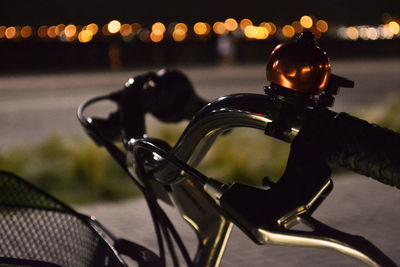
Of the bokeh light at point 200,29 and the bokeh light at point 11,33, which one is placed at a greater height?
the bokeh light at point 11,33

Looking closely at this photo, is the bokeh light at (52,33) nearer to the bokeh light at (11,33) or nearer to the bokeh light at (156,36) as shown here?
the bokeh light at (11,33)

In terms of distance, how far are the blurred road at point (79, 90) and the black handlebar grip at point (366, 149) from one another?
30.5 feet

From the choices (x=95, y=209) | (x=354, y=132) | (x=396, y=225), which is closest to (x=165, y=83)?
(x=354, y=132)

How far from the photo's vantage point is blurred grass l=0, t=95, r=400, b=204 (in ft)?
23.2

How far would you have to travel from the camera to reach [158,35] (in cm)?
3328

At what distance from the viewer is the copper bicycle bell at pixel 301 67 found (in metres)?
1.39

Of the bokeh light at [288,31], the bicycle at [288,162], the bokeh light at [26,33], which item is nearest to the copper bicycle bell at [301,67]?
the bicycle at [288,162]

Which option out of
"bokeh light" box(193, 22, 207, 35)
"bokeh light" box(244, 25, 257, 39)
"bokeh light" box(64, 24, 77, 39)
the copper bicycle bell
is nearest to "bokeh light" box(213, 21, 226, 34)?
"bokeh light" box(193, 22, 207, 35)

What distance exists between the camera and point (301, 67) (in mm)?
1390

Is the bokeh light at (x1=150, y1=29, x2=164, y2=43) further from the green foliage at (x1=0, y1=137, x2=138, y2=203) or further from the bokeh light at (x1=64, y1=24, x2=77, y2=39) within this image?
the green foliage at (x1=0, y1=137, x2=138, y2=203)

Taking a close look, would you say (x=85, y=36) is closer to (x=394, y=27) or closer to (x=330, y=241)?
(x=394, y=27)

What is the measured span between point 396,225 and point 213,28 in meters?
32.5

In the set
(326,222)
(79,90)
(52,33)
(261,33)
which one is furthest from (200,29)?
(326,222)

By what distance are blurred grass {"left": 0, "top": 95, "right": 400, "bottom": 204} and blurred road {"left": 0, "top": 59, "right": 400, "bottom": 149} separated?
2072 millimetres
